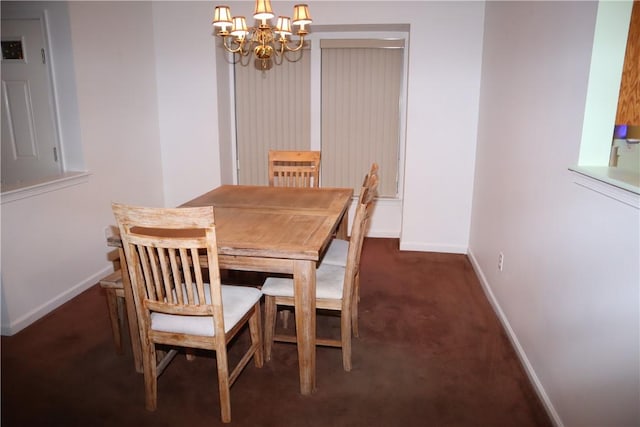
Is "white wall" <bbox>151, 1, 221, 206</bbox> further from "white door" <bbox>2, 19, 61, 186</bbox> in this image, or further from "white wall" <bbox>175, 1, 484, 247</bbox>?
"white door" <bbox>2, 19, 61, 186</bbox>

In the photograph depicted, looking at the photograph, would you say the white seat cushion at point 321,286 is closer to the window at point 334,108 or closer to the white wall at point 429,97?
the white wall at point 429,97

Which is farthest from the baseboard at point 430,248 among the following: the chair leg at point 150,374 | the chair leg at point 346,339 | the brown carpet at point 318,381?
the chair leg at point 150,374

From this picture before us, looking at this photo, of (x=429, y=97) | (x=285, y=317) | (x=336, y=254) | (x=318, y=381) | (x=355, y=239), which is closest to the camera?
(x=355, y=239)

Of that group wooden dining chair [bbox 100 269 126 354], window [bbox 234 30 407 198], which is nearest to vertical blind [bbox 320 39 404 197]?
window [bbox 234 30 407 198]

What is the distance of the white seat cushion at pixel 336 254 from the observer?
9.23 feet

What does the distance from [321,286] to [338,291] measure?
0.10 meters

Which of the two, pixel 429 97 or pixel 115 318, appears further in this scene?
pixel 429 97

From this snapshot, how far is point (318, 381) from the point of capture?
2432mm

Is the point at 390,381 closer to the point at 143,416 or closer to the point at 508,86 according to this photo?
the point at 143,416

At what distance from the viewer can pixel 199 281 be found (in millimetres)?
1957

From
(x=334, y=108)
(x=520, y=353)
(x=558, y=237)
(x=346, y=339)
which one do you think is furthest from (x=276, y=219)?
(x=334, y=108)

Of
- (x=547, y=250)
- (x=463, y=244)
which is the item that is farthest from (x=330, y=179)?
(x=547, y=250)

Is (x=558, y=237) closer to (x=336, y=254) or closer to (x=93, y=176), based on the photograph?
(x=336, y=254)

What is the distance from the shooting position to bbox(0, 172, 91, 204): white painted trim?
284cm
